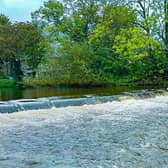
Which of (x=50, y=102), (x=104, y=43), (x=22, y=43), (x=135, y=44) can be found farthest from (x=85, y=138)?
(x=22, y=43)

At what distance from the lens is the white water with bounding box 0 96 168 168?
20.0 ft

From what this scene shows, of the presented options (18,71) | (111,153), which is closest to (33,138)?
(111,153)

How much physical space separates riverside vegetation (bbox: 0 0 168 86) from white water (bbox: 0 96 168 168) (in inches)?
524

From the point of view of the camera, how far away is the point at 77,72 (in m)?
25.8

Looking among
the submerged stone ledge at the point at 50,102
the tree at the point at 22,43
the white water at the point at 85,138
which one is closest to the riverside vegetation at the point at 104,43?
the tree at the point at 22,43

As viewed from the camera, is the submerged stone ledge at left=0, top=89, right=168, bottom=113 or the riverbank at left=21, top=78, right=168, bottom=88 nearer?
the submerged stone ledge at left=0, top=89, right=168, bottom=113

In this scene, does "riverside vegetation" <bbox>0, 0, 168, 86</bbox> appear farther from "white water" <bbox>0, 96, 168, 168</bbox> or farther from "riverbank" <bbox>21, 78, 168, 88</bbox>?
"white water" <bbox>0, 96, 168, 168</bbox>

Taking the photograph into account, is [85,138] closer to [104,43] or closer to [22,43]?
[104,43]

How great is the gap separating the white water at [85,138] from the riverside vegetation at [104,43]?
1330 cm

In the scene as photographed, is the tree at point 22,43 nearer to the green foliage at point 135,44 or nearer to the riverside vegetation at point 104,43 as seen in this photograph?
the riverside vegetation at point 104,43

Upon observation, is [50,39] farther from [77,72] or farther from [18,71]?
[18,71]

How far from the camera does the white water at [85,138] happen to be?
6090 millimetres

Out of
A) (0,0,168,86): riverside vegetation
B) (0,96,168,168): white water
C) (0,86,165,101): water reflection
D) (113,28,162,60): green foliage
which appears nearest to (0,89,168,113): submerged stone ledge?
(0,96,168,168): white water

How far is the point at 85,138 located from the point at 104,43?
19.0 metres
